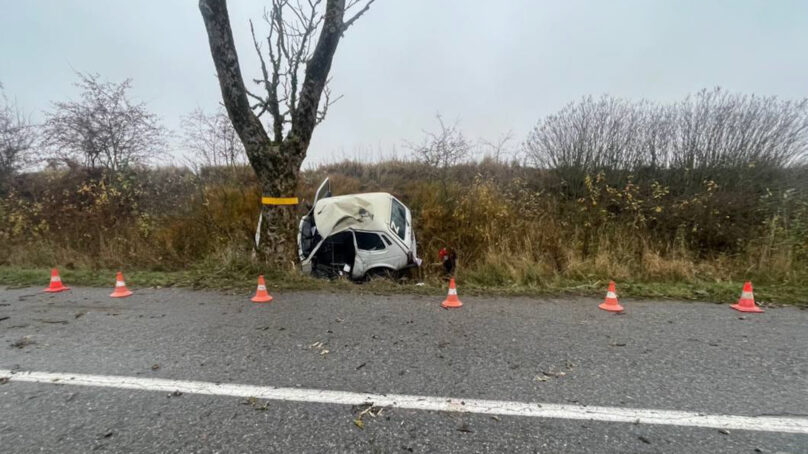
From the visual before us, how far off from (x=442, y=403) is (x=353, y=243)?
543 centimetres

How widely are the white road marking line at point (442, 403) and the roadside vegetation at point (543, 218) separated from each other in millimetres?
2700

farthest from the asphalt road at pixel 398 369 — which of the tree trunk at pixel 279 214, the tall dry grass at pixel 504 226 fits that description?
the tall dry grass at pixel 504 226

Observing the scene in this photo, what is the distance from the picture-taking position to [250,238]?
8.31 meters

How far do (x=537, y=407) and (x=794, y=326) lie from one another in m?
3.40

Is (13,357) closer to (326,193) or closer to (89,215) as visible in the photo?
(326,193)

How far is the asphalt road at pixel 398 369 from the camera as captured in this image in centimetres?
204

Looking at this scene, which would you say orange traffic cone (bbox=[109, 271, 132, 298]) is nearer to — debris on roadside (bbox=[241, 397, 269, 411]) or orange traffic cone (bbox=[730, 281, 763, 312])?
debris on roadside (bbox=[241, 397, 269, 411])

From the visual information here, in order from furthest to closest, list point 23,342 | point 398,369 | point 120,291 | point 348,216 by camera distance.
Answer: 1. point 348,216
2. point 120,291
3. point 23,342
4. point 398,369

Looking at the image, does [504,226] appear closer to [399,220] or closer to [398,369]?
[399,220]

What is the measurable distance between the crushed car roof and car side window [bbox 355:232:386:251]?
16 centimetres

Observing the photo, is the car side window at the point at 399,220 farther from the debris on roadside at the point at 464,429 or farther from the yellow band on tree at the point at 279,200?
the debris on roadside at the point at 464,429

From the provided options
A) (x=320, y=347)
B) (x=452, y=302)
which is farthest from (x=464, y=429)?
(x=452, y=302)

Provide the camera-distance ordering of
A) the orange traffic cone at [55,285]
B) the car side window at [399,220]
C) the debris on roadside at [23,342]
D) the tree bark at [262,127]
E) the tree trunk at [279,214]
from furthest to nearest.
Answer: the car side window at [399,220] < the tree trunk at [279,214] < the tree bark at [262,127] < the orange traffic cone at [55,285] < the debris on roadside at [23,342]

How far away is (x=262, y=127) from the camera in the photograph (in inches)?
245
